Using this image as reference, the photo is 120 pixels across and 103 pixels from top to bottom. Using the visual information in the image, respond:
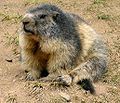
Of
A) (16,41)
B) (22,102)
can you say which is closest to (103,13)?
(16,41)

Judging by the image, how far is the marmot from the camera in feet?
22.1

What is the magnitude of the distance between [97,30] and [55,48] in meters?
2.62

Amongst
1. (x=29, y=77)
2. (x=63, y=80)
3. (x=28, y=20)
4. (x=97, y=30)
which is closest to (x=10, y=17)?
(x=97, y=30)

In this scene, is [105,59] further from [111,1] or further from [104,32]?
[111,1]

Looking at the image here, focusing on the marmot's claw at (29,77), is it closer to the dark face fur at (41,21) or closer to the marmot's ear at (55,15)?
the dark face fur at (41,21)

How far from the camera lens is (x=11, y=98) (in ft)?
21.1

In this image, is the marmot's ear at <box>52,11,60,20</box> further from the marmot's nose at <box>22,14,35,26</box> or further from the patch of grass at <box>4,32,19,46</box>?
the patch of grass at <box>4,32,19,46</box>

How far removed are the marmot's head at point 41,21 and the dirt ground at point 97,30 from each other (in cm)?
78

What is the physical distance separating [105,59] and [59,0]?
126 inches

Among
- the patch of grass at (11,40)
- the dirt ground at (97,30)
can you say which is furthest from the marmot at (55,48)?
the patch of grass at (11,40)

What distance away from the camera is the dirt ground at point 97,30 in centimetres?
665

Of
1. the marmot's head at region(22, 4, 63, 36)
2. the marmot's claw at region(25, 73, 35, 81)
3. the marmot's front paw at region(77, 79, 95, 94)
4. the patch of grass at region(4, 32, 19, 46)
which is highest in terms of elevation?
the marmot's head at region(22, 4, 63, 36)

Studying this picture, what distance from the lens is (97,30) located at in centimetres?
922

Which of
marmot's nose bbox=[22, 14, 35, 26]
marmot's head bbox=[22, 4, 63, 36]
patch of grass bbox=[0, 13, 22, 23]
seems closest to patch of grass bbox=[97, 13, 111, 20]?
patch of grass bbox=[0, 13, 22, 23]
